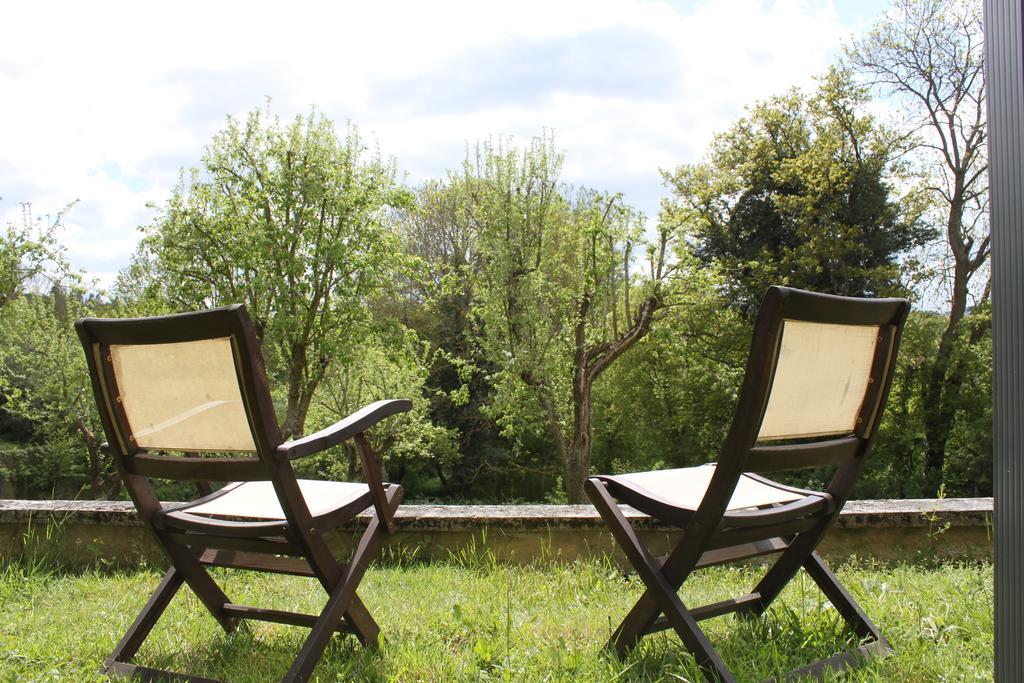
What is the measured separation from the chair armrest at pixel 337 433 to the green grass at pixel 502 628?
59cm

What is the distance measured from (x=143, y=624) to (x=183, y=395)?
2.19ft

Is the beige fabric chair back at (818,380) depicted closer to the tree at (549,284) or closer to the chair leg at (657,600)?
the chair leg at (657,600)

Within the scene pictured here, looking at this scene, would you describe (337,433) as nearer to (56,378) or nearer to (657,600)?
(657,600)

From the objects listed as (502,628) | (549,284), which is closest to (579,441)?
(549,284)

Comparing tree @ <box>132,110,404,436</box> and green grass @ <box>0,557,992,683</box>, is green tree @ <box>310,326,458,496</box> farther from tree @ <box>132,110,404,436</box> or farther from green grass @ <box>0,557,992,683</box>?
green grass @ <box>0,557,992,683</box>

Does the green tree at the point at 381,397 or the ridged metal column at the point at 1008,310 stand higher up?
the ridged metal column at the point at 1008,310

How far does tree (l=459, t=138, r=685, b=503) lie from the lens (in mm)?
10406

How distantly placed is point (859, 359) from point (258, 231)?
32.7 ft

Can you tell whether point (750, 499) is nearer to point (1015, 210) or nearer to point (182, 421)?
point (1015, 210)

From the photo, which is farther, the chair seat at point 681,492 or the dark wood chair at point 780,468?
the chair seat at point 681,492

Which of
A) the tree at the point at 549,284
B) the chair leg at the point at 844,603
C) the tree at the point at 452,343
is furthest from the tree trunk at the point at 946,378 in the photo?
the chair leg at the point at 844,603

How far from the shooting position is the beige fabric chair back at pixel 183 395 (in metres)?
1.79

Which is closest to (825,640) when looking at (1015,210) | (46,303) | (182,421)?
(1015,210)

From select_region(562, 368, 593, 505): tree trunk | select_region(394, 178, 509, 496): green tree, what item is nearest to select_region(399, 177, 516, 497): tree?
select_region(394, 178, 509, 496): green tree
